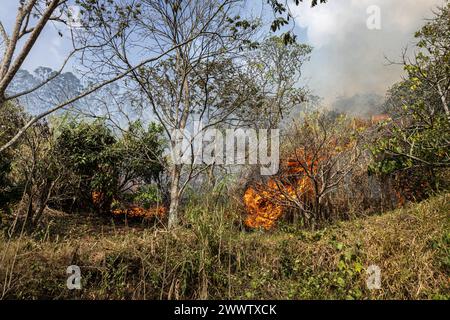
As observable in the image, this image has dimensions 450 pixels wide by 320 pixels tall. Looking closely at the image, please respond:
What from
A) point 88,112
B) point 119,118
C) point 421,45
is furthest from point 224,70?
point 421,45

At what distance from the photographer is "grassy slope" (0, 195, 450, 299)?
299cm

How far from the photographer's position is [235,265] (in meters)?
3.59

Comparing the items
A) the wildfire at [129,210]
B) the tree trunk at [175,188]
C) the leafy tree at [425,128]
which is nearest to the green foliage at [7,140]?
the wildfire at [129,210]

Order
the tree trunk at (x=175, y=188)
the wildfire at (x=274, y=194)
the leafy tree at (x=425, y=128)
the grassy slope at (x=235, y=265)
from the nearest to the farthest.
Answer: the grassy slope at (x=235, y=265), the leafy tree at (x=425, y=128), the tree trunk at (x=175, y=188), the wildfire at (x=274, y=194)

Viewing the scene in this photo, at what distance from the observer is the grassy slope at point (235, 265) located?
2.99m

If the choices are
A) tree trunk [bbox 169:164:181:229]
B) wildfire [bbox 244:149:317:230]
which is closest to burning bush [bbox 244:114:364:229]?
wildfire [bbox 244:149:317:230]

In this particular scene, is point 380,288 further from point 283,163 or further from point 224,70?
point 224,70

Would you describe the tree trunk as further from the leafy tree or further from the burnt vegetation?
the leafy tree

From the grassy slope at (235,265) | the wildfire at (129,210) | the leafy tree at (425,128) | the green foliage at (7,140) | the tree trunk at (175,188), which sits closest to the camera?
the grassy slope at (235,265)

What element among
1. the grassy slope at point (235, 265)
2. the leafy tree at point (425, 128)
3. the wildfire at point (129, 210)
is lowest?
the grassy slope at point (235, 265)

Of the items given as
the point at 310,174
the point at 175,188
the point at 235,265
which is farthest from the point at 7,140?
the point at 310,174

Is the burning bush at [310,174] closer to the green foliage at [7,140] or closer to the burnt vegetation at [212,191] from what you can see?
the burnt vegetation at [212,191]

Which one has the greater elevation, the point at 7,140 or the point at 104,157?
the point at 104,157

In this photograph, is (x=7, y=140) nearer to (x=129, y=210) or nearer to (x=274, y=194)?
(x=129, y=210)
